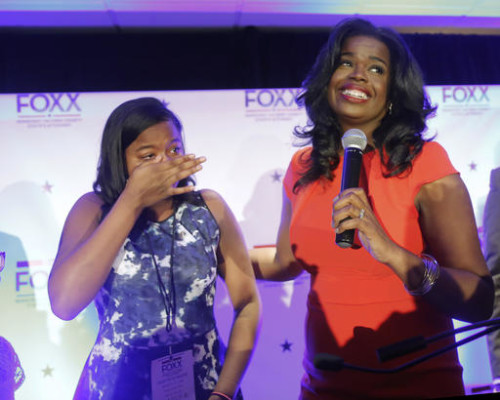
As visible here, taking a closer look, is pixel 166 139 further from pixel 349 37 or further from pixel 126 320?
pixel 349 37

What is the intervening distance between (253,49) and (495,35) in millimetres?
1751

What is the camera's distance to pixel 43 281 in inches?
87.3

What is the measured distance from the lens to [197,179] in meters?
2.34

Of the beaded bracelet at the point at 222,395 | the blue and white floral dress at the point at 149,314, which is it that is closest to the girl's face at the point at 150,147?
the blue and white floral dress at the point at 149,314

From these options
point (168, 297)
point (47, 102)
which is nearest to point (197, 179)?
point (47, 102)

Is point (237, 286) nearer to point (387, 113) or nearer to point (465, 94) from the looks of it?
point (387, 113)

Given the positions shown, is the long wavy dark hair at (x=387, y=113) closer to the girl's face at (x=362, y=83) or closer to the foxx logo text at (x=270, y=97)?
the girl's face at (x=362, y=83)

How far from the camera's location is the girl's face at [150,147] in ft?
4.72

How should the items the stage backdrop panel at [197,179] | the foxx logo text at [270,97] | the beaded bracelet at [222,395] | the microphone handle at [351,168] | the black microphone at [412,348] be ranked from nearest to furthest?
the black microphone at [412,348]
the microphone handle at [351,168]
the beaded bracelet at [222,395]
the stage backdrop panel at [197,179]
the foxx logo text at [270,97]

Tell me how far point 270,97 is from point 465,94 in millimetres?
1119

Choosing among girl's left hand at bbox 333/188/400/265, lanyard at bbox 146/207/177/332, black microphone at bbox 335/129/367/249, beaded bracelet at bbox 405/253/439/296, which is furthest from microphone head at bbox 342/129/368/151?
lanyard at bbox 146/207/177/332

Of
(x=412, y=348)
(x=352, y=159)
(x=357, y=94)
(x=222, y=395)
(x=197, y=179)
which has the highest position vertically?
(x=357, y=94)

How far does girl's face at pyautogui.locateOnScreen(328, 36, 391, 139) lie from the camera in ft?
4.81

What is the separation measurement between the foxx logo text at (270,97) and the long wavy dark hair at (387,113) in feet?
2.75
